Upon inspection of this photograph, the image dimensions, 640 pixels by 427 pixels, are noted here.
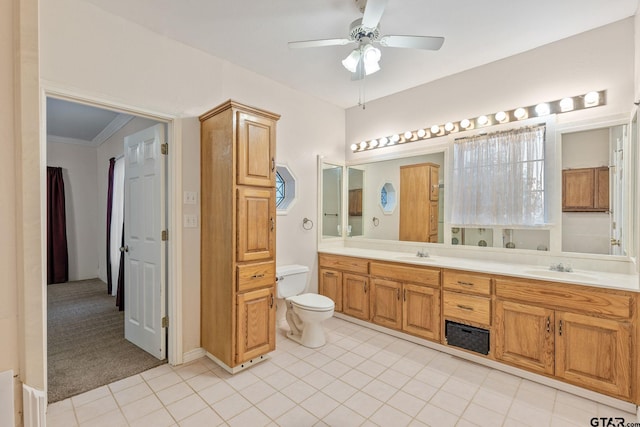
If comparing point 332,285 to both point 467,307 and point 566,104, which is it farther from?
point 566,104

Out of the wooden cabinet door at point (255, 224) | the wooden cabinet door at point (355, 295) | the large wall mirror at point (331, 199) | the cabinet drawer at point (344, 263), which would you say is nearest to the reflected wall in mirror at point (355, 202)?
the large wall mirror at point (331, 199)

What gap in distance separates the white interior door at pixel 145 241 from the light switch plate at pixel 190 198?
18 cm

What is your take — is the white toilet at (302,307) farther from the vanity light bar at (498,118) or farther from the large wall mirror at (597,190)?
the large wall mirror at (597,190)

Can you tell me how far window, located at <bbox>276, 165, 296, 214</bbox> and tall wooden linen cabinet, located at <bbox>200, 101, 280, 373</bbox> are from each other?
2.63 feet

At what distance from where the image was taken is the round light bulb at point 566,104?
2.48 m

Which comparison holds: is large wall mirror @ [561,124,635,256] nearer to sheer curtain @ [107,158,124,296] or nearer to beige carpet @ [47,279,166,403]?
beige carpet @ [47,279,166,403]

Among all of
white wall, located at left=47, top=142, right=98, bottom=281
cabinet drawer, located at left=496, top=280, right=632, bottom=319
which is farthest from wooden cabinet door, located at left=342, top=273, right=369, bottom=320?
white wall, located at left=47, top=142, right=98, bottom=281

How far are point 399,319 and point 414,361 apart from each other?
49 cm

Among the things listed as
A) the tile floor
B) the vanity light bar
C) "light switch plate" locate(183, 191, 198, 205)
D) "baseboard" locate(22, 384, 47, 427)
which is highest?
the vanity light bar

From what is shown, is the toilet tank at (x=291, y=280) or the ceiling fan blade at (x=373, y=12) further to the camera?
the toilet tank at (x=291, y=280)

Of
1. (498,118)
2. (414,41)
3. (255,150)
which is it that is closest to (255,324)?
(255,150)

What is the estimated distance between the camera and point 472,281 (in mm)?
2551

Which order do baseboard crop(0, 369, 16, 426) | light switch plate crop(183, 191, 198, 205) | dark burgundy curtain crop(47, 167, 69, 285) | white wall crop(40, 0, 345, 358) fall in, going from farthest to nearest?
dark burgundy curtain crop(47, 167, 69, 285)
light switch plate crop(183, 191, 198, 205)
white wall crop(40, 0, 345, 358)
baseboard crop(0, 369, 16, 426)

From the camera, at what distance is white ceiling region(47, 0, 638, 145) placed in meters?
2.10
